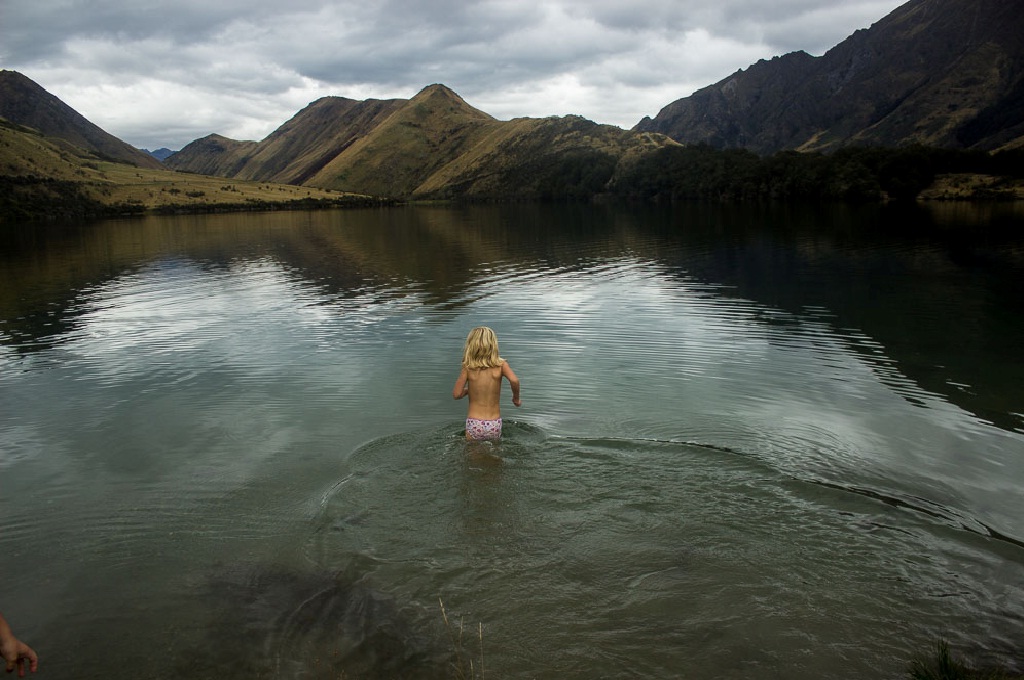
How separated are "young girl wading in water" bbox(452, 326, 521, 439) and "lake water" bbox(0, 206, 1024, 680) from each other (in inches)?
16.7

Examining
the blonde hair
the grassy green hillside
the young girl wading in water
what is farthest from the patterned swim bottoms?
the grassy green hillside

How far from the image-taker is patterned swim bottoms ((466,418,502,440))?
423 inches

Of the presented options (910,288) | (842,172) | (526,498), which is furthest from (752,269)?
(842,172)

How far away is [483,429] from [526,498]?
212 cm

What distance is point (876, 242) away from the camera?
163 ft

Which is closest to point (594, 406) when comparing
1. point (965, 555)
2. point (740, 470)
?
point (740, 470)

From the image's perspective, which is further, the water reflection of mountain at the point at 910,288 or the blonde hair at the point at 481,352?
the water reflection of mountain at the point at 910,288

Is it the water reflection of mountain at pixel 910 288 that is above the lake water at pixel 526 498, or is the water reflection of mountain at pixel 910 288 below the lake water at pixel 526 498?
above

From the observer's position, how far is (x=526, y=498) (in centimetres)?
891

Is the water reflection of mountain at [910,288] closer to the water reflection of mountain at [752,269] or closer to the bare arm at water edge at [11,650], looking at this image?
the water reflection of mountain at [752,269]

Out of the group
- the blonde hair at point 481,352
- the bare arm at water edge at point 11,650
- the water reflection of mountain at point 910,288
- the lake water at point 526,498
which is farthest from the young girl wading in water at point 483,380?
the water reflection of mountain at point 910,288

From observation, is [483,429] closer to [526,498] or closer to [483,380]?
[483,380]

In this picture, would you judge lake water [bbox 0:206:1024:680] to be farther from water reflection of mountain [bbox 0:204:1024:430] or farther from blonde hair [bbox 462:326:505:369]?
blonde hair [bbox 462:326:505:369]

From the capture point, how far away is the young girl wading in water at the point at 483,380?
10484 mm
